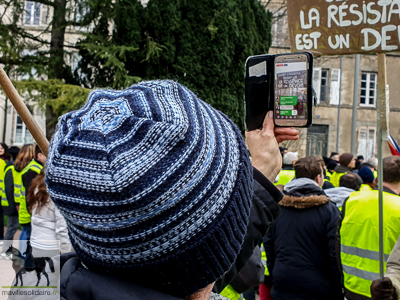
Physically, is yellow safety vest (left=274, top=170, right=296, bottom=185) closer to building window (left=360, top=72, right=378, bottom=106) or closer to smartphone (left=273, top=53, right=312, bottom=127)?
smartphone (left=273, top=53, right=312, bottom=127)

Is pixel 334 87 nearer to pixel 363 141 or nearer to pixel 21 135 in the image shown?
pixel 363 141

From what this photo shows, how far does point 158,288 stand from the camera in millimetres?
795

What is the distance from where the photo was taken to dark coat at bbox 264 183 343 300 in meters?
3.37

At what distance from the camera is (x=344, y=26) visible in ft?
9.63

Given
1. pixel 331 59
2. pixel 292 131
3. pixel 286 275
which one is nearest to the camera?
pixel 292 131

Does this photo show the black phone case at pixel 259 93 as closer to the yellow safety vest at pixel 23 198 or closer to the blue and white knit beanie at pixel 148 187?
the blue and white knit beanie at pixel 148 187

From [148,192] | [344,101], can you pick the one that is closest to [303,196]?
[148,192]

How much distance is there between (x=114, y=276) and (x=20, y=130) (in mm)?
21265

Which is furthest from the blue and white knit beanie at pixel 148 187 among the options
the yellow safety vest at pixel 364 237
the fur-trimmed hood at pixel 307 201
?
the fur-trimmed hood at pixel 307 201

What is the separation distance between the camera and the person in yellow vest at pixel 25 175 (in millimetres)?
5648

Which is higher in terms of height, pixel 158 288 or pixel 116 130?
pixel 116 130

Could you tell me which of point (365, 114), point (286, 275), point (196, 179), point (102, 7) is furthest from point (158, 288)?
point (365, 114)

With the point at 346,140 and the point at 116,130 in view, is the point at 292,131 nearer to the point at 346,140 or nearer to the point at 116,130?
the point at 116,130

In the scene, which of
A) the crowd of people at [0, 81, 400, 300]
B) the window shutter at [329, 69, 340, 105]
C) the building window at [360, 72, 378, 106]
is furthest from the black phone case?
the building window at [360, 72, 378, 106]
